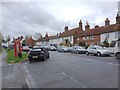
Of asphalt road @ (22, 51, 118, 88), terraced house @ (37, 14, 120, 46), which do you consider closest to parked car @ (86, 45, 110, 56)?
asphalt road @ (22, 51, 118, 88)

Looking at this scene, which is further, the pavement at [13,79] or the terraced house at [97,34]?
the terraced house at [97,34]

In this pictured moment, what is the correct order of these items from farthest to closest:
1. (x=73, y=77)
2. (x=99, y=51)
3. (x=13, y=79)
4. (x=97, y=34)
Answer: (x=97, y=34) < (x=99, y=51) < (x=73, y=77) < (x=13, y=79)

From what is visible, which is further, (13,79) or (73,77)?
(73,77)

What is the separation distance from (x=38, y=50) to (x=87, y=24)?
41.6 meters

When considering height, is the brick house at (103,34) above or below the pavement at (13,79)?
above

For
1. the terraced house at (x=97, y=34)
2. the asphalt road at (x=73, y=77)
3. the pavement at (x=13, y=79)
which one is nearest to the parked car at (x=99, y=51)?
the asphalt road at (x=73, y=77)

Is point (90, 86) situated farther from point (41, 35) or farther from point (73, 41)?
point (41, 35)

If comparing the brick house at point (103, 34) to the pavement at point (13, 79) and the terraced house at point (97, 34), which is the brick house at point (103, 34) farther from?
the pavement at point (13, 79)

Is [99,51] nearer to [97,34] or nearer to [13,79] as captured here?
[13,79]

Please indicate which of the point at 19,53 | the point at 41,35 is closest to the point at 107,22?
the point at 19,53

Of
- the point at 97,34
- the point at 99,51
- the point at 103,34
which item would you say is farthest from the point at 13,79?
the point at 97,34

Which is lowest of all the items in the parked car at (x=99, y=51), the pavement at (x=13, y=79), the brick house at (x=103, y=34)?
the pavement at (x=13, y=79)

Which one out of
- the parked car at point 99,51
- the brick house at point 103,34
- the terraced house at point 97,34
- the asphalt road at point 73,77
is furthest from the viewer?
the terraced house at point 97,34

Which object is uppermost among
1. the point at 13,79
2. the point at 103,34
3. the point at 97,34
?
the point at 97,34
